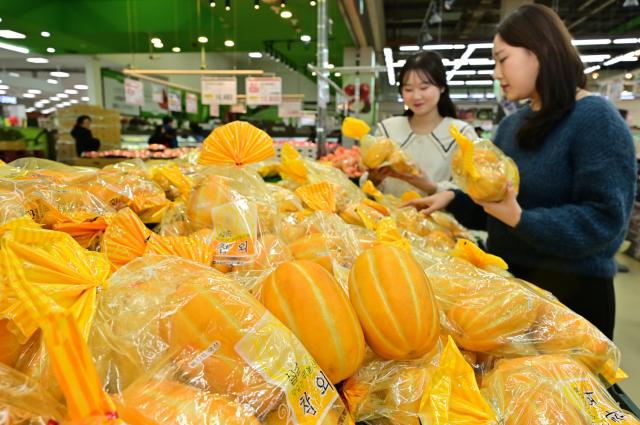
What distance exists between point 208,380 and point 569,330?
63 centimetres

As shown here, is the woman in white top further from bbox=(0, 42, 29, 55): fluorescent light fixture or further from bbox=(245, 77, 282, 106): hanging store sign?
bbox=(0, 42, 29, 55): fluorescent light fixture

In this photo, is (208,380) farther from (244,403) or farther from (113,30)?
(113,30)

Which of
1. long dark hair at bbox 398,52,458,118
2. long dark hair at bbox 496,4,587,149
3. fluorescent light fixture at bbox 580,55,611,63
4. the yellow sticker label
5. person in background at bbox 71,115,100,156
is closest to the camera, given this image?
the yellow sticker label

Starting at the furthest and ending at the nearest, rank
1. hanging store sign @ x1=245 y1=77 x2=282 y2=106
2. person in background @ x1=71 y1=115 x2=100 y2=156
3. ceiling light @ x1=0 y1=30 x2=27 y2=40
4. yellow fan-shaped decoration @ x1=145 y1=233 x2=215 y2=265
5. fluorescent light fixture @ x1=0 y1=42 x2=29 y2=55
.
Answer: fluorescent light fixture @ x1=0 y1=42 x2=29 y2=55 < ceiling light @ x1=0 y1=30 x2=27 y2=40 < person in background @ x1=71 y1=115 x2=100 y2=156 < hanging store sign @ x1=245 y1=77 x2=282 y2=106 < yellow fan-shaped decoration @ x1=145 y1=233 x2=215 y2=265

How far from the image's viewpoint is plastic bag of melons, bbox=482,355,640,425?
578 mm

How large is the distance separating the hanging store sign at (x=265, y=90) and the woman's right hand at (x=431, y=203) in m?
3.92

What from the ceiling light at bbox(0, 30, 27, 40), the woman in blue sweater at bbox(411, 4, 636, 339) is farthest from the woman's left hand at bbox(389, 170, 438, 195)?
the ceiling light at bbox(0, 30, 27, 40)

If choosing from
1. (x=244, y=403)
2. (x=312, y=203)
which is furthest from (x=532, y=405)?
(x=312, y=203)

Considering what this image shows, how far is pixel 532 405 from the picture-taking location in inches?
23.1

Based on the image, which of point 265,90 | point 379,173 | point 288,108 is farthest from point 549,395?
point 288,108

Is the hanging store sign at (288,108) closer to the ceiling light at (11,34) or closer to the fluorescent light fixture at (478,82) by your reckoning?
the ceiling light at (11,34)

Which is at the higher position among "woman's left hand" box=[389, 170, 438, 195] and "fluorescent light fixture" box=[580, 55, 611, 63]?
"fluorescent light fixture" box=[580, 55, 611, 63]

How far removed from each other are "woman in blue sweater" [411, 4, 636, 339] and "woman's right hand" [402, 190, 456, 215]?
0.26 m

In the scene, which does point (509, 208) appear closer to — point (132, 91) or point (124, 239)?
point (124, 239)
